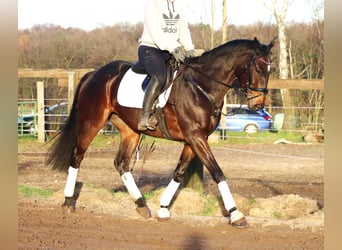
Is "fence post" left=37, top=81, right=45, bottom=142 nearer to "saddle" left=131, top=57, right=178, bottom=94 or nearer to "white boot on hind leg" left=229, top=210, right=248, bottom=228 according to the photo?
"saddle" left=131, top=57, right=178, bottom=94

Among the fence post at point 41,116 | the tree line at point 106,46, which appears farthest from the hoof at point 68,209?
the tree line at point 106,46

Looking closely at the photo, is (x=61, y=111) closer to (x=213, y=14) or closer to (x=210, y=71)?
(x=213, y=14)

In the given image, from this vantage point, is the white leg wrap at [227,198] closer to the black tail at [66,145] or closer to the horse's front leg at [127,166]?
the horse's front leg at [127,166]

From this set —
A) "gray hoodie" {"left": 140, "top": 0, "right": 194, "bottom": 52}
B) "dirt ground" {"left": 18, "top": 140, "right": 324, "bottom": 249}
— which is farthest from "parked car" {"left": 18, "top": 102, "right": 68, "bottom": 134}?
"gray hoodie" {"left": 140, "top": 0, "right": 194, "bottom": 52}

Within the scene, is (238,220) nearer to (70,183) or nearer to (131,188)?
(131,188)

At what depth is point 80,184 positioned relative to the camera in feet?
29.8

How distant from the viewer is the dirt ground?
223 inches

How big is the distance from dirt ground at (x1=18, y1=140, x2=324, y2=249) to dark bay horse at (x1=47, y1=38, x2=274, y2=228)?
334mm

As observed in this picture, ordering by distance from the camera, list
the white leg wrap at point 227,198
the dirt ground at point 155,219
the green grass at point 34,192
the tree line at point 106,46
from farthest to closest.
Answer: the tree line at point 106,46, the green grass at point 34,192, the white leg wrap at point 227,198, the dirt ground at point 155,219

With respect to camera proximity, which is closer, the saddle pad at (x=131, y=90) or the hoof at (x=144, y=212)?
the hoof at (x=144, y=212)

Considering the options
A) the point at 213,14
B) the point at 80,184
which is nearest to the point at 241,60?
the point at 80,184

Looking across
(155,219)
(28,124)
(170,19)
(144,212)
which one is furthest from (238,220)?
(28,124)

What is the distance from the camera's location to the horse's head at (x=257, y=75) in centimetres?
652

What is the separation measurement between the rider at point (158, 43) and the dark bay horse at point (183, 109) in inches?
8.5
